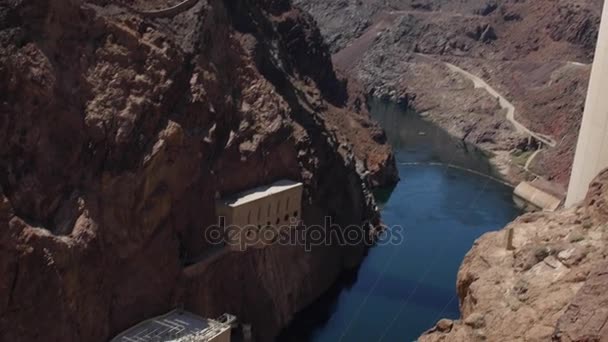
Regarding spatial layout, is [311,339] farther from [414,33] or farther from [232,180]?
[414,33]

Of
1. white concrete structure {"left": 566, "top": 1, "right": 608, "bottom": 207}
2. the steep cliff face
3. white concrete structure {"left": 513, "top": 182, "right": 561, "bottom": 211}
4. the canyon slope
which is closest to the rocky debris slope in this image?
white concrete structure {"left": 566, "top": 1, "right": 608, "bottom": 207}

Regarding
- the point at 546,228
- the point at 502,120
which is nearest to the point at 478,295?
the point at 546,228

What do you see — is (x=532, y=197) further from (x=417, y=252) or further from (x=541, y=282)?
(x=541, y=282)

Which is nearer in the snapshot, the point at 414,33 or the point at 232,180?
the point at 232,180

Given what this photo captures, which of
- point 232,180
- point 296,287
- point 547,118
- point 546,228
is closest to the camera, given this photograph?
point 546,228

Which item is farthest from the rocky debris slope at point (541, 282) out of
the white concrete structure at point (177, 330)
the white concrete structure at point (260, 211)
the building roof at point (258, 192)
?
the building roof at point (258, 192)

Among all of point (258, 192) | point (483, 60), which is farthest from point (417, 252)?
point (483, 60)

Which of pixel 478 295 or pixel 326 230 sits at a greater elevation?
pixel 478 295
